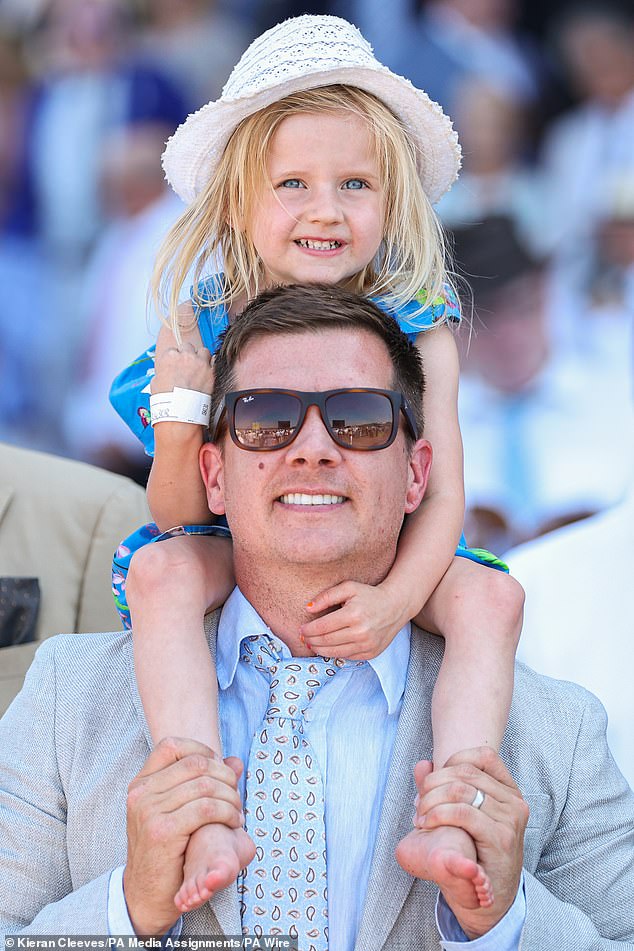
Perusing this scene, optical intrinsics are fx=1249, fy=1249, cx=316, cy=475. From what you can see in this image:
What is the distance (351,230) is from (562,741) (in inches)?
44.3

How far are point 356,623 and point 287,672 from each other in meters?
0.21

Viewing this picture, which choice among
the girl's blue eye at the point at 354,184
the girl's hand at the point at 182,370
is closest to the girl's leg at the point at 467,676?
the girl's hand at the point at 182,370

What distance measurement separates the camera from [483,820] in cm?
201

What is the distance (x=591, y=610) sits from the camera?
11.1 ft

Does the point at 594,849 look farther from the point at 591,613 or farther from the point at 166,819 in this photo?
the point at 591,613

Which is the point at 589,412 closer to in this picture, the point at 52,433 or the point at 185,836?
the point at 52,433

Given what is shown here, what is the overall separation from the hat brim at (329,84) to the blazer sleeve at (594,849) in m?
1.31

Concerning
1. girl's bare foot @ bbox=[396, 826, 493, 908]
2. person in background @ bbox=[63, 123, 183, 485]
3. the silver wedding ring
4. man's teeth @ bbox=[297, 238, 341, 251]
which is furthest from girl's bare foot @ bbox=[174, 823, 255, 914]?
person in background @ bbox=[63, 123, 183, 485]

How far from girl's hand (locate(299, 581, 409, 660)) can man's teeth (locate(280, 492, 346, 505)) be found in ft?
0.51

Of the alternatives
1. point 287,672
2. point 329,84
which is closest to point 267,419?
point 287,672

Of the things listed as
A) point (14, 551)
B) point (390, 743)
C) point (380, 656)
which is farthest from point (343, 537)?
point (14, 551)

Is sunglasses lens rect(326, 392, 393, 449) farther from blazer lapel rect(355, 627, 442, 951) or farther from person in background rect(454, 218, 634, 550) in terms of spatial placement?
person in background rect(454, 218, 634, 550)

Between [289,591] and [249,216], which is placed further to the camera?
[249,216]

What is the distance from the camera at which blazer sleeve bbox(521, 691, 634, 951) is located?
231 cm
